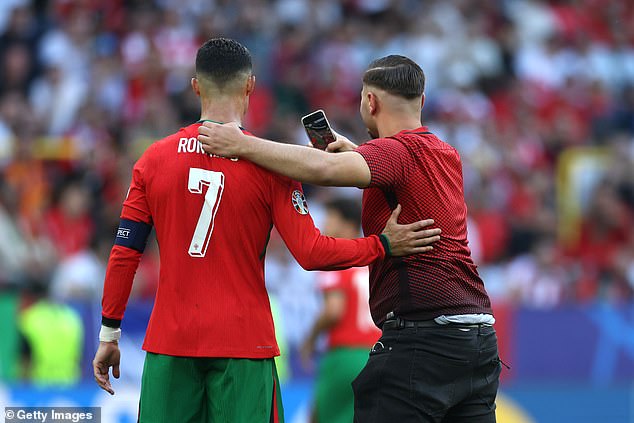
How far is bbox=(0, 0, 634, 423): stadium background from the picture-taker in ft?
33.9

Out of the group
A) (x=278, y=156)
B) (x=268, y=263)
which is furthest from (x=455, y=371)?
(x=268, y=263)

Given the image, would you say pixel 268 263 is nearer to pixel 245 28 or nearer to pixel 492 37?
pixel 245 28

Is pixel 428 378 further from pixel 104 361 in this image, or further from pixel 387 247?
pixel 104 361

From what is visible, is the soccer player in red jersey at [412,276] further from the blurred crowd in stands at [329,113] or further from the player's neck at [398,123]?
the blurred crowd in stands at [329,113]

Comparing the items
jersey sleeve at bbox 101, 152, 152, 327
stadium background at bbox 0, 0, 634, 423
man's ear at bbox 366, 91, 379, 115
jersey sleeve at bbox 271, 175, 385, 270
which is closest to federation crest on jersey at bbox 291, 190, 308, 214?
jersey sleeve at bbox 271, 175, 385, 270

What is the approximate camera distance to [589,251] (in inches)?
533

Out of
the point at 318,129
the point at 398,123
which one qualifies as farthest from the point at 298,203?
the point at 398,123

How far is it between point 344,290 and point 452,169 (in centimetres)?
283

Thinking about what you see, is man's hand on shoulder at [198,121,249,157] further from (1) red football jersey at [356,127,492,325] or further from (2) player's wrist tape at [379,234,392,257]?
(2) player's wrist tape at [379,234,392,257]

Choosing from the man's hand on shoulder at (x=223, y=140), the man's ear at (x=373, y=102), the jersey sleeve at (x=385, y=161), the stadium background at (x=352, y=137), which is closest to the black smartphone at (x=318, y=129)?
the man's ear at (x=373, y=102)

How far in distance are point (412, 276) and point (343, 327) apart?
293 centimetres

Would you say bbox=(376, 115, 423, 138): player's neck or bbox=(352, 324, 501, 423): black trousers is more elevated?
bbox=(376, 115, 423, 138): player's neck

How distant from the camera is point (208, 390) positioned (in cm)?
500

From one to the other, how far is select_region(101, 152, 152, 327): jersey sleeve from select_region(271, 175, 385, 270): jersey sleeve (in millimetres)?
618
